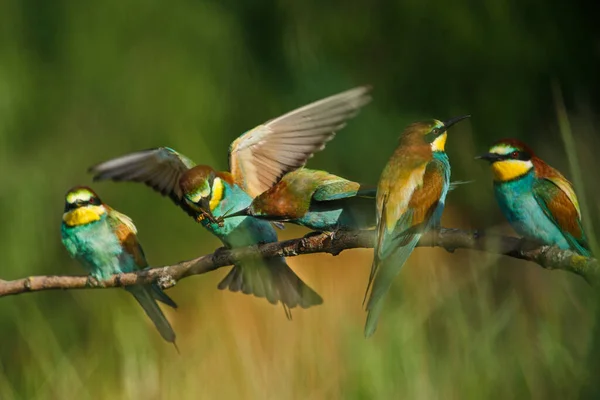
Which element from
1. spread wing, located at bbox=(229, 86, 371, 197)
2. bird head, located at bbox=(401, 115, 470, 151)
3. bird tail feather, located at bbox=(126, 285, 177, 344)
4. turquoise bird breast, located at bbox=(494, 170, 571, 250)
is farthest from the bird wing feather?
bird head, located at bbox=(401, 115, 470, 151)

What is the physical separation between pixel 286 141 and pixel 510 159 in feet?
1.48

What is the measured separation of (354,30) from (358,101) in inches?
145

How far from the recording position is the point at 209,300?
3.95 metres

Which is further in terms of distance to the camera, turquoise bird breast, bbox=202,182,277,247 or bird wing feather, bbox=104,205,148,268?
bird wing feather, bbox=104,205,148,268

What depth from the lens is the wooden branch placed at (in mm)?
1215

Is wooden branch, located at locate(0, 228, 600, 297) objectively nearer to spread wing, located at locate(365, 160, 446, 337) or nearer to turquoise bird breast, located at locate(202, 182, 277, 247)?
spread wing, located at locate(365, 160, 446, 337)

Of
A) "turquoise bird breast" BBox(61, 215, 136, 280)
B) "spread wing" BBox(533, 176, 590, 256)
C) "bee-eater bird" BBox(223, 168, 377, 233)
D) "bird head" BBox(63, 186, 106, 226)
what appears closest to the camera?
"bee-eater bird" BBox(223, 168, 377, 233)

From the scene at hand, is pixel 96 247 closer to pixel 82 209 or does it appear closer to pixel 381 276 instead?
pixel 82 209

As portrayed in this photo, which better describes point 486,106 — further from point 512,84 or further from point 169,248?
point 169,248

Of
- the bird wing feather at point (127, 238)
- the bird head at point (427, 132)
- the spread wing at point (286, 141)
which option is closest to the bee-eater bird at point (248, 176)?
the spread wing at point (286, 141)

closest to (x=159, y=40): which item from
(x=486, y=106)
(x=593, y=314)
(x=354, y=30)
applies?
(x=354, y=30)

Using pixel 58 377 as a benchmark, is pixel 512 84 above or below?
below

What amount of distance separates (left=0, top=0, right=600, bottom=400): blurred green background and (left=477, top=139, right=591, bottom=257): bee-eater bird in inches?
2.9

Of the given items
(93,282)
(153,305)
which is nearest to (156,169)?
(93,282)
